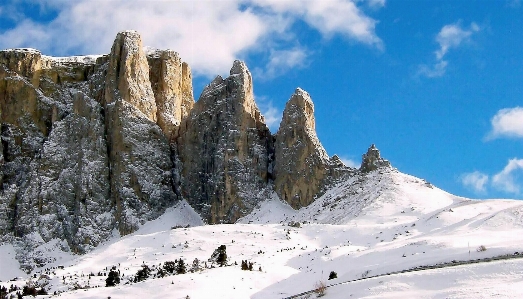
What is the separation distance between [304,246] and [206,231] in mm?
6319

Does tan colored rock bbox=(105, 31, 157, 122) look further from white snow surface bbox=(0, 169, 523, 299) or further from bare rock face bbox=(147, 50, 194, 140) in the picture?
white snow surface bbox=(0, 169, 523, 299)

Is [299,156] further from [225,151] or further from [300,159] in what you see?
[225,151]

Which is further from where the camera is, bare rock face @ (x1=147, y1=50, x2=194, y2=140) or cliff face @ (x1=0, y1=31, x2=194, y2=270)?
bare rock face @ (x1=147, y1=50, x2=194, y2=140)

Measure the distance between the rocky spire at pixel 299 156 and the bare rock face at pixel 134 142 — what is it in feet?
42.5

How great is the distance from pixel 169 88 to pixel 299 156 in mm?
22737

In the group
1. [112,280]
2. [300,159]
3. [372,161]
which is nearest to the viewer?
[112,280]

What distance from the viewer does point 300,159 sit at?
66.3m

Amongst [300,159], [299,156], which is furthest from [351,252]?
[299,156]

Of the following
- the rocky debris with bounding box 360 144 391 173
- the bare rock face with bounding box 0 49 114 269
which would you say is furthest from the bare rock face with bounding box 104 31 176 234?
the rocky debris with bounding box 360 144 391 173

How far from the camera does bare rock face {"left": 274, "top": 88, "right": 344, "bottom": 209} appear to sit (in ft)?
211

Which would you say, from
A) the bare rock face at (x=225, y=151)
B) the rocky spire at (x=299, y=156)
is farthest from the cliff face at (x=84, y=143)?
the rocky spire at (x=299, y=156)

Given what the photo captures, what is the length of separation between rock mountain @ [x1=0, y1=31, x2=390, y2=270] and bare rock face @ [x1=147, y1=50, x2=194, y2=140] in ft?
0.78

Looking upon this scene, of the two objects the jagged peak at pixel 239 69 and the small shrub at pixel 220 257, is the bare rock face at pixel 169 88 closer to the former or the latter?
the jagged peak at pixel 239 69

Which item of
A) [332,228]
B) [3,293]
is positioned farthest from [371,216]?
[3,293]
